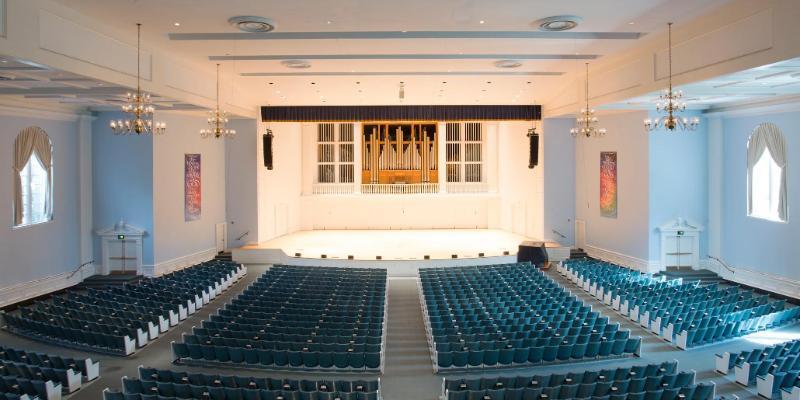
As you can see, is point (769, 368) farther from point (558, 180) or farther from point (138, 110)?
point (558, 180)

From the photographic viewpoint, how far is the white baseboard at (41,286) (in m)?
16.0

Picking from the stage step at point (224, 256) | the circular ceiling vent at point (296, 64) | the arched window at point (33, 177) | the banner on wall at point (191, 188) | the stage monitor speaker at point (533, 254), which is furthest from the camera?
the stage step at point (224, 256)

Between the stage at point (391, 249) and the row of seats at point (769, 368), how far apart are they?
38.8 ft

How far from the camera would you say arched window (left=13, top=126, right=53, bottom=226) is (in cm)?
1666

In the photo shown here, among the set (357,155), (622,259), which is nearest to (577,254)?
(622,259)

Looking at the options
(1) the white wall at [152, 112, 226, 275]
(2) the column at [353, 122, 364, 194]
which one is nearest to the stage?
(1) the white wall at [152, 112, 226, 275]

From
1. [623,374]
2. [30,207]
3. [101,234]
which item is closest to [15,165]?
[30,207]

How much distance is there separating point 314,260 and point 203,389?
44.9ft

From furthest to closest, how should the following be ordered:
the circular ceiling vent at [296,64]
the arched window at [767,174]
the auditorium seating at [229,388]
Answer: the arched window at [767,174] → the circular ceiling vent at [296,64] → the auditorium seating at [229,388]

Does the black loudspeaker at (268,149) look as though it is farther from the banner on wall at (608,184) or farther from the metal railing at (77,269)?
the banner on wall at (608,184)

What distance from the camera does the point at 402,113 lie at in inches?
970

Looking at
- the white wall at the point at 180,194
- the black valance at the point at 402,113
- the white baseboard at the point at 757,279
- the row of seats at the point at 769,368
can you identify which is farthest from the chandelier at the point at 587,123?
the white wall at the point at 180,194

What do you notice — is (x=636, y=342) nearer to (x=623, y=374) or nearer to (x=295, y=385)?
(x=623, y=374)

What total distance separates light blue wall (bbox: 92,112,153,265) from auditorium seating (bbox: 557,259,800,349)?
1476cm
